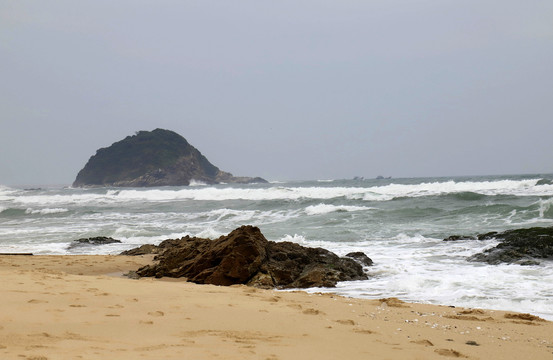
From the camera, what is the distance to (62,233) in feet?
59.1

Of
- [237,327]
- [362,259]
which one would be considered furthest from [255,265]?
[237,327]

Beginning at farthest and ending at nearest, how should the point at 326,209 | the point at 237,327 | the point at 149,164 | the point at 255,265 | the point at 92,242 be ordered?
1. the point at 149,164
2. the point at 326,209
3. the point at 92,242
4. the point at 255,265
5. the point at 237,327

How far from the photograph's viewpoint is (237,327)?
4.19 meters

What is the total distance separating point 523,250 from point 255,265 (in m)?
5.92

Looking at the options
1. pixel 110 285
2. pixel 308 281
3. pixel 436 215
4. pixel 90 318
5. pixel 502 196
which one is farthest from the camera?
pixel 502 196

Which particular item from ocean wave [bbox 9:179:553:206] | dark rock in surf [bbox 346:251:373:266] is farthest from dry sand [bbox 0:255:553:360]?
ocean wave [bbox 9:179:553:206]

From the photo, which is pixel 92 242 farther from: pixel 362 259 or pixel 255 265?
pixel 362 259

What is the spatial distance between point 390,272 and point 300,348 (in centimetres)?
545

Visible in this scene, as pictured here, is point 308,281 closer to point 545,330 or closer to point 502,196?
point 545,330

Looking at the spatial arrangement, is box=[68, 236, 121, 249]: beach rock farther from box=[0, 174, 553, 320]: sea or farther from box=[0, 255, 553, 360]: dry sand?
box=[0, 255, 553, 360]: dry sand

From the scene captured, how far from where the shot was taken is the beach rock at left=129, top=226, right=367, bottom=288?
8023 mm

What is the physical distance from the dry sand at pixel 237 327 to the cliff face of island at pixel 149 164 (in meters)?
102

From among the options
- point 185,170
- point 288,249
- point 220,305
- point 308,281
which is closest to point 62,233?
point 288,249

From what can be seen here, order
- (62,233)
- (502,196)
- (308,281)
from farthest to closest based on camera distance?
(502,196) → (62,233) → (308,281)
